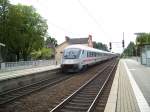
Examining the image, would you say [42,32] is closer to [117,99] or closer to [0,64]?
[0,64]

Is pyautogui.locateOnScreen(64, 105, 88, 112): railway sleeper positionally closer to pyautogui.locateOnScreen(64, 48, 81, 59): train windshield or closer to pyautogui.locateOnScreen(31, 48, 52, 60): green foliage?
pyautogui.locateOnScreen(64, 48, 81, 59): train windshield

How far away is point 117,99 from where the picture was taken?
12297 millimetres

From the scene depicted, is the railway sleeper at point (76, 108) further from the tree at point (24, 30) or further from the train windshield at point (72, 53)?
the tree at point (24, 30)

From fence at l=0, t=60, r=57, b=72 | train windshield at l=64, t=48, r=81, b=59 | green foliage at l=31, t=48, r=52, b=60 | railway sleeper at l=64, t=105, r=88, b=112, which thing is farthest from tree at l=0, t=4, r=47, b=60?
railway sleeper at l=64, t=105, r=88, b=112

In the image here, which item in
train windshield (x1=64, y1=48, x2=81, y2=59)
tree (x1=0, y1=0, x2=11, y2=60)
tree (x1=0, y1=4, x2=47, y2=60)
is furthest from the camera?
tree (x1=0, y1=4, x2=47, y2=60)

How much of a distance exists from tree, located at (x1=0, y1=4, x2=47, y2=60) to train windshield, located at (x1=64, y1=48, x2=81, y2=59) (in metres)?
21.9

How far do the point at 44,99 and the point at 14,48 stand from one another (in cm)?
4061

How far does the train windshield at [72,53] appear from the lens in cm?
2781

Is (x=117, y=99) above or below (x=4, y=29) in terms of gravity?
below

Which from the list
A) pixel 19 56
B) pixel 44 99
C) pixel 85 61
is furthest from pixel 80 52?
pixel 19 56

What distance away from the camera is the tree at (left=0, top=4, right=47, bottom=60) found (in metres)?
48.6

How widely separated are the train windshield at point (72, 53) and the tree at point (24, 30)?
21888mm

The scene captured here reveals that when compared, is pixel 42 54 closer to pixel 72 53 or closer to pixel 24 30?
pixel 24 30

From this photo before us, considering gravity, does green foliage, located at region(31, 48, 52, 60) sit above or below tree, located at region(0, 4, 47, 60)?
below
